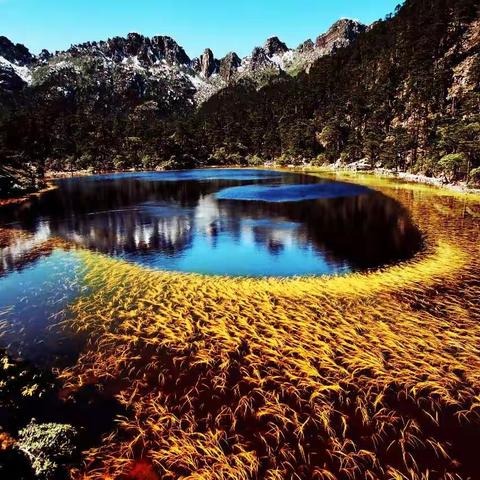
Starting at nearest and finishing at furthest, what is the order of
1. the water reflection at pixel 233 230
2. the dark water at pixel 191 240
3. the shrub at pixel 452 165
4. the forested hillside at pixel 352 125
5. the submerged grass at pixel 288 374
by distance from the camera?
the submerged grass at pixel 288 374 < the dark water at pixel 191 240 < the water reflection at pixel 233 230 < the shrub at pixel 452 165 < the forested hillside at pixel 352 125

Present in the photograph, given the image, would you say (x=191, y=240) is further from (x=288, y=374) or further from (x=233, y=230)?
(x=288, y=374)

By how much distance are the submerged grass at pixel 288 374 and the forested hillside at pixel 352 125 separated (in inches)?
2071

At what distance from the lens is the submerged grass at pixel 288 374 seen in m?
10.4

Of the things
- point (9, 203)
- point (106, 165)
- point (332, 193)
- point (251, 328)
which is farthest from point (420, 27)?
point (251, 328)

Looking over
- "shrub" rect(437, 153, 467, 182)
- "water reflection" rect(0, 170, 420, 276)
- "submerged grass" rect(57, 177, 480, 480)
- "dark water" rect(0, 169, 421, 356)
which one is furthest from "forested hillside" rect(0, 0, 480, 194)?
"submerged grass" rect(57, 177, 480, 480)

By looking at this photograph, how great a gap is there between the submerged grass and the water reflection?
14.1 feet

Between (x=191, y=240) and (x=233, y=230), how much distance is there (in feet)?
19.1

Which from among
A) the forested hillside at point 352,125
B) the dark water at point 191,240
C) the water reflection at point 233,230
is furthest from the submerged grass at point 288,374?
the forested hillside at point 352,125

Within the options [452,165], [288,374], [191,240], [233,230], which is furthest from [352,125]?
[288,374]

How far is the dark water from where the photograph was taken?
23.2 metres

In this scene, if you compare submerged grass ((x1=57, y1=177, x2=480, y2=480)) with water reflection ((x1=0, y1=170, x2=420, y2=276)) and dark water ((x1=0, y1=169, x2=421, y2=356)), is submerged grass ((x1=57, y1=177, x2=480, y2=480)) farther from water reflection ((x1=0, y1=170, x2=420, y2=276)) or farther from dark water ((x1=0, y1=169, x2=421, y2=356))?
water reflection ((x1=0, y1=170, x2=420, y2=276))

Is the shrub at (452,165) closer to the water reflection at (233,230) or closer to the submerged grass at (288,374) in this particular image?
the water reflection at (233,230)

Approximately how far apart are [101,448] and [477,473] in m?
10.4

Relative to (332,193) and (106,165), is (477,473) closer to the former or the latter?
(332,193)
